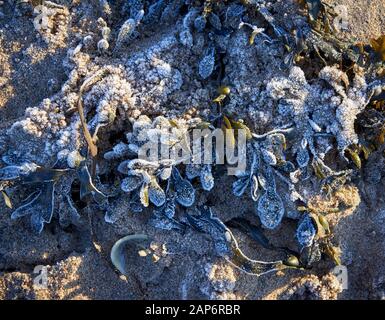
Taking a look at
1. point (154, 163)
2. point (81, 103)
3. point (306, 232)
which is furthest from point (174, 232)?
point (81, 103)

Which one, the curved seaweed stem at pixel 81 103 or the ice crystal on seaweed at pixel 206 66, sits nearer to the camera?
the curved seaweed stem at pixel 81 103

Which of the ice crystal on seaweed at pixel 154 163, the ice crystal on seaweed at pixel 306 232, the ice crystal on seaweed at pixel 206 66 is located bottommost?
the ice crystal on seaweed at pixel 306 232

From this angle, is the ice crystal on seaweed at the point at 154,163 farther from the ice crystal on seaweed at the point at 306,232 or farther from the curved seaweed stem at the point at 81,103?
the ice crystal on seaweed at the point at 306,232

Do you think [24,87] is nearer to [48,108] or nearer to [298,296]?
[48,108]

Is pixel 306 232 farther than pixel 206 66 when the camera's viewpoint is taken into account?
No

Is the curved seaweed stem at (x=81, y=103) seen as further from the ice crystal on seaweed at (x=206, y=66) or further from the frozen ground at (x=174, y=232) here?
the ice crystal on seaweed at (x=206, y=66)

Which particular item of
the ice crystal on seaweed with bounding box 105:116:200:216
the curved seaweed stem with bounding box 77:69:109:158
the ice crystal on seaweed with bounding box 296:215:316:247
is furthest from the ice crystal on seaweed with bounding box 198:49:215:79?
the ice crystal on seaweed with bounding box 296:215:316:247

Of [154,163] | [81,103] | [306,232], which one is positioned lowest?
[306,232]

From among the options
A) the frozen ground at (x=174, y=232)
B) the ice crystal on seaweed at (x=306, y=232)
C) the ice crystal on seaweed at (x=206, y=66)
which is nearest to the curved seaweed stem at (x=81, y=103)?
the frozen ground at (x=174, y=232)

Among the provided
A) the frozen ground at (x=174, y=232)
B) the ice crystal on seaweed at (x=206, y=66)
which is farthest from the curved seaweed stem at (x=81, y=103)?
the ice crystal on seaweed at (x=206, y=66)

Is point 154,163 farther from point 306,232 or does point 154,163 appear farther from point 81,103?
point 306,232

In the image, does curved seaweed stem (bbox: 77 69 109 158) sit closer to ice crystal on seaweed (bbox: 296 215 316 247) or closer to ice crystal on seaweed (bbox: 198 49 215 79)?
ice crystal on seaweed (bbox: 198 49 215 79)

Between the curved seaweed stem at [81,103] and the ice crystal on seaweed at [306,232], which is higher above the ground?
the curved seaweed stem at [81,103]
